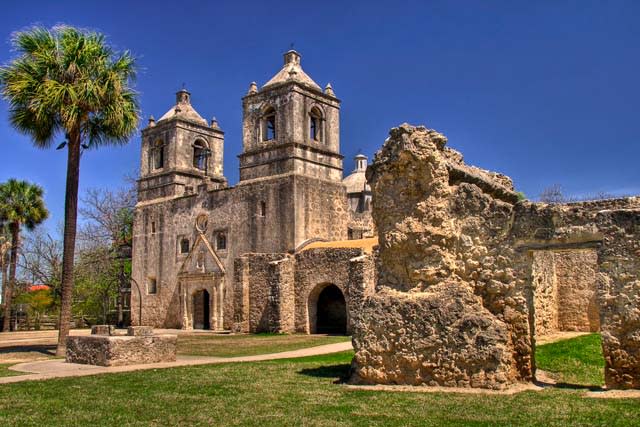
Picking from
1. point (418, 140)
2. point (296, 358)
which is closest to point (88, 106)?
point (296, 358)

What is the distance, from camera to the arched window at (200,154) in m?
33.7

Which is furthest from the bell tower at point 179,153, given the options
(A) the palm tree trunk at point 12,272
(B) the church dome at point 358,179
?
(B) the church dome at point 358,179

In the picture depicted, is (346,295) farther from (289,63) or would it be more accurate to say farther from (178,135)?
(178,135)

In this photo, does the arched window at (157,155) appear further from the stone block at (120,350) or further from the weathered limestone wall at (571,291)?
the weathered limestone wall at (571,291)

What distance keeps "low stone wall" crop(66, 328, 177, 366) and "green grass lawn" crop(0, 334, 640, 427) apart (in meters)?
2.24

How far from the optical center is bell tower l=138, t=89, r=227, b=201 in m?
32.3

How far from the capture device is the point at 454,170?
30.7ft

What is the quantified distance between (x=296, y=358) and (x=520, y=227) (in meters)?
6.87

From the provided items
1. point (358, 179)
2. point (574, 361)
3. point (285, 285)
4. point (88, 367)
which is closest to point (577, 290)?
point (574, 361)

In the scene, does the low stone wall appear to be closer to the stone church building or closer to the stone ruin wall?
the stone ruin wall

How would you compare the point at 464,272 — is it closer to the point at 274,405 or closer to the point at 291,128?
the point at 274,405

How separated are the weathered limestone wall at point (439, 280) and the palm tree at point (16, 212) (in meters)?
27.2

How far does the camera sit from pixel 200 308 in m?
29.8

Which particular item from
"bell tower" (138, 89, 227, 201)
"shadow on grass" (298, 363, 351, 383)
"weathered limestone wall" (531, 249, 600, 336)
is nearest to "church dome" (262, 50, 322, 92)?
"bell tower" (138, 89, 227, 201)
